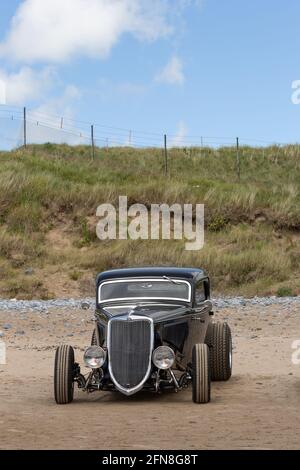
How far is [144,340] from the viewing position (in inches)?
455

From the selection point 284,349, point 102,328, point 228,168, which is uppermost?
point 228,168

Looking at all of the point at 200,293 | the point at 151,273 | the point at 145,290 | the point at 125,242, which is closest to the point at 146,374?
the point at 145,290

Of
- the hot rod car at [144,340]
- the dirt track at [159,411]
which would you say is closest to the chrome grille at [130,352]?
the hot rod car at [144,340]

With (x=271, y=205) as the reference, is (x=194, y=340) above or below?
below

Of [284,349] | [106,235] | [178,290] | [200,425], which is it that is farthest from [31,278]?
[200,425]

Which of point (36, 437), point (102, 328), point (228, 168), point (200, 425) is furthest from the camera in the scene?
point (228, 168)

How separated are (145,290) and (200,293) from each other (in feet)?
3.64

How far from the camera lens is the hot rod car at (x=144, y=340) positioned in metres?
11.5

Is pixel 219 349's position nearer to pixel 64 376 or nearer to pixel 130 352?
pixel 130 352

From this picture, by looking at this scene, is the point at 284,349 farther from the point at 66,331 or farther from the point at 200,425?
Answer: the point at 200,425

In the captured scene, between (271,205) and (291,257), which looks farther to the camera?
(271,205)

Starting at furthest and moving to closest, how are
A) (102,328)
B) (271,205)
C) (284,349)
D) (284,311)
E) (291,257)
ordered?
1. (271,205)
2. (291,257)
3. (284,311)
4. (284,349)
5. (102,328)

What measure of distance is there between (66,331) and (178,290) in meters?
8.15

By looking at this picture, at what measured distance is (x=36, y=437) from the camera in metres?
8.98
